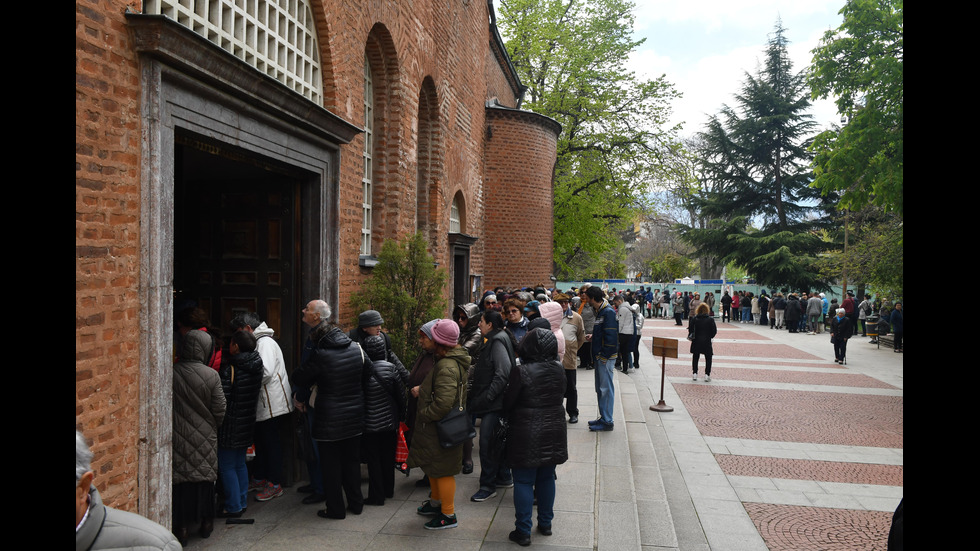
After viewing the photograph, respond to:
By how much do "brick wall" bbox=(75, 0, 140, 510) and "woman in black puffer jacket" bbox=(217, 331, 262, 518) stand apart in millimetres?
1042

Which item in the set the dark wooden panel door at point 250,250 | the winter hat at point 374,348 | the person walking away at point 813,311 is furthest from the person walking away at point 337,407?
the person walking away at point 813,311

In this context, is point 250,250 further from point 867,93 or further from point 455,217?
point 867,93

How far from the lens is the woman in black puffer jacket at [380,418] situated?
5371 millimetres

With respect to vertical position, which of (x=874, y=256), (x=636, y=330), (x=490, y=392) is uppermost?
(x=874, y=256)

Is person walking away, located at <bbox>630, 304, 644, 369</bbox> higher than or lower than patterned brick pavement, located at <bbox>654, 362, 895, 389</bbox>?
higher

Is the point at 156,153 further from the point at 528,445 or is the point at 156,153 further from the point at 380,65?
the point at 380,65

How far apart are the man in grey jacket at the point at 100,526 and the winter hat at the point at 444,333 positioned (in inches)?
126

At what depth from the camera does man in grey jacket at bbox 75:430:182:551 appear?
6.00 ft

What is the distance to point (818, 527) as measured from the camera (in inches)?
222

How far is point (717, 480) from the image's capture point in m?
6.99

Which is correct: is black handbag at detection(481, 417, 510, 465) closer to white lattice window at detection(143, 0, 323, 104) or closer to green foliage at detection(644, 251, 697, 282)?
white lattice window at detection(143, 0, 323, 104)

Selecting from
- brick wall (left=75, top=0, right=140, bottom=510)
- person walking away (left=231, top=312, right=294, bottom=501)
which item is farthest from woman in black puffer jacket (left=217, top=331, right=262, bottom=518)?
brick wall (left=75, top=0, right=140, bottom=510)

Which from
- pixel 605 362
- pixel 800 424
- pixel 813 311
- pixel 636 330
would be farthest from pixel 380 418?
pixel 813 311

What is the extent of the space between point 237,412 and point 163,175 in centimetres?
200
